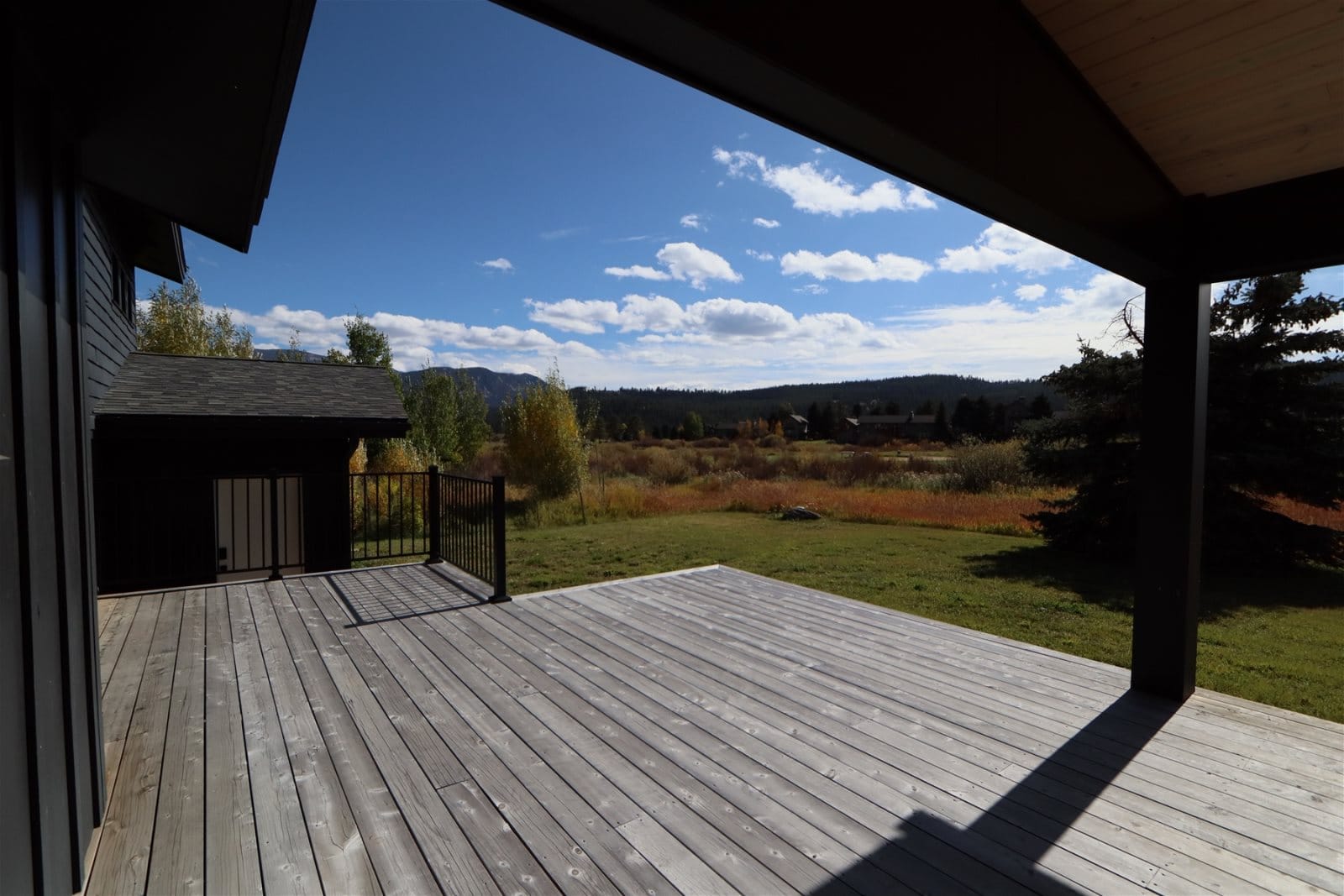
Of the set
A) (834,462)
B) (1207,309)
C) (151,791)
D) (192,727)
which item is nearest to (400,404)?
(192,727)

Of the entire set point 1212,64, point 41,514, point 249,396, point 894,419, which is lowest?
point 41,514

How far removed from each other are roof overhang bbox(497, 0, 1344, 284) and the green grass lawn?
8.93 ft

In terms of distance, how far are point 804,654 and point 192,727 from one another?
2.93 meters

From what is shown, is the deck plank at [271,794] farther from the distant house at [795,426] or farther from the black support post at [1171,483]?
the distant house at [795,426]

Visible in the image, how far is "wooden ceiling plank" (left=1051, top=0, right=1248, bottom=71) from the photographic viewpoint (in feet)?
5.86

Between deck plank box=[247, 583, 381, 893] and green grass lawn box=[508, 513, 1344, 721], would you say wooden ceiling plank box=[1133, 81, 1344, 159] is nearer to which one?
green grass lawn box=[508, 513, 1344, 721]

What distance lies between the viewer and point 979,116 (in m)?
1.74

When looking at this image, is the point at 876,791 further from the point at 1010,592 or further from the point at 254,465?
the point at 254,465

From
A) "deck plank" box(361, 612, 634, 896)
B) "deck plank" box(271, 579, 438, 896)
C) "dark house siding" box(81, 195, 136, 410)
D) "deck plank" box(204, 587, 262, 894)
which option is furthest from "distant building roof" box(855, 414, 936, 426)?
"deck plank" box(204, 587, 262, 894)

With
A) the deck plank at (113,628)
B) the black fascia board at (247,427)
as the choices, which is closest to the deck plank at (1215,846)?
the deck plank at (113,628)

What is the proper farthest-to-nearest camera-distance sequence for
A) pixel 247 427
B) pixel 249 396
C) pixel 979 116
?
pixel 249 396 → pixel 247 427 → pixel 979 116

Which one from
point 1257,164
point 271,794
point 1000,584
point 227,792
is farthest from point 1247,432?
point 227,792

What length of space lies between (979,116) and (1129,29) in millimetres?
680

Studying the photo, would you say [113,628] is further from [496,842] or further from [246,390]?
[246,390]
